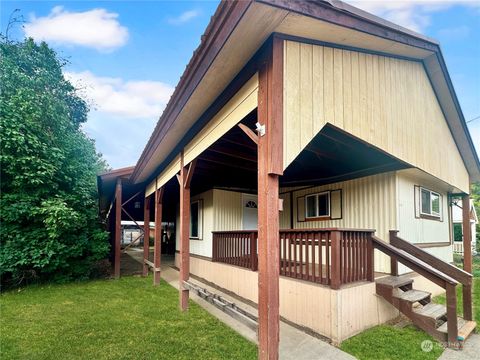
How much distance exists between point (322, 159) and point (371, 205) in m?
1.44

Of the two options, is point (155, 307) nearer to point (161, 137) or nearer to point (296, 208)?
point (161, 137)

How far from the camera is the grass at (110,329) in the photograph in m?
3.52

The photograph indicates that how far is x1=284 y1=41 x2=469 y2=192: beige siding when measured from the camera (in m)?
2.83

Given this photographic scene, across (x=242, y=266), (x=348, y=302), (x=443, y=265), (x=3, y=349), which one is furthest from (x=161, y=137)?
(x=443, y=265)

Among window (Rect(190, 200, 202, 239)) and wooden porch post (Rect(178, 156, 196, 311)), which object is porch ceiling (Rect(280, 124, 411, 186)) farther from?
window (Rect(190, 200, 202, 239))

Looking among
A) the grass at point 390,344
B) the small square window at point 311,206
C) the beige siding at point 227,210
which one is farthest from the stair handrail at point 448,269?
the beige siding at point 227,210

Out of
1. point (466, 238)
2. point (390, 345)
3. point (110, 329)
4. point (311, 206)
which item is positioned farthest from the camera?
point (466, 238)

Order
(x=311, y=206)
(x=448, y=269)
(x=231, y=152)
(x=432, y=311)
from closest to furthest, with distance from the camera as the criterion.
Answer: (x=432, y=311)
(x=448, y=269)
(x=231, y=152)
(x=311, y=206)

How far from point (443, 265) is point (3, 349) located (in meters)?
6.36

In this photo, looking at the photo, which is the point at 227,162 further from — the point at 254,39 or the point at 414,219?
the point at 414,219

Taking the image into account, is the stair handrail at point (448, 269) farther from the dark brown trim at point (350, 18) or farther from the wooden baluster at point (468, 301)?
the dark brown trim at point (350, 18)

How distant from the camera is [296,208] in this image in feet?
26.5

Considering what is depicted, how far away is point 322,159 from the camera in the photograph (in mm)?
6035

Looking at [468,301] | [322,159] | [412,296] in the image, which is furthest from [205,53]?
[468,301]
